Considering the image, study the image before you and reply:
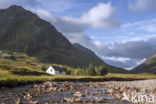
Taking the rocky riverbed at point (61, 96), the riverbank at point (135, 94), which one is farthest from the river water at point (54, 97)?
the riverbank at point (135, 94)

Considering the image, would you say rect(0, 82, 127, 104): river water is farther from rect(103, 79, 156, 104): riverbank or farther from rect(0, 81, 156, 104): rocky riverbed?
rect(103, 79, 156, 104): riverbank

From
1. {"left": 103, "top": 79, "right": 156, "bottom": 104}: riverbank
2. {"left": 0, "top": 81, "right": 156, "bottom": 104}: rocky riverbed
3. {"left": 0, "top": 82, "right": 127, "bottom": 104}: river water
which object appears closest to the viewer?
{"left": 0, "top": 82, "right": 127, "bottom": 104}: river water

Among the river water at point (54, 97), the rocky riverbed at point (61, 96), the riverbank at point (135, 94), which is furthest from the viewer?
the riverbank at point (135, 94)

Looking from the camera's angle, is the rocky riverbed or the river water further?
the rocky riverbed

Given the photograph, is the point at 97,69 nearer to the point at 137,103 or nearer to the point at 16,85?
the point at 16,85

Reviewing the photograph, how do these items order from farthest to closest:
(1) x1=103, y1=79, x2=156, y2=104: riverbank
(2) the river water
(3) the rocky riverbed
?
(1) x1=103, y1=79, x2=156, y2=104: riverbank, (3) the rocky riverbed, (2) the river water

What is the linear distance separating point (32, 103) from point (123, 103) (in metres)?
11.0

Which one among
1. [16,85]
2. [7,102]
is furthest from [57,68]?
[7,102]

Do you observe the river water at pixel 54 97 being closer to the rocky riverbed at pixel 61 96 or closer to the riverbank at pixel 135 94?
the rocky riverbed at pixel 61 96

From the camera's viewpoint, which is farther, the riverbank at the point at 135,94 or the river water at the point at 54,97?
the riverbank at the point at 135,94

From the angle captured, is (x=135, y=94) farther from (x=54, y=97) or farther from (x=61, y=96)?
(x=54, y=97)

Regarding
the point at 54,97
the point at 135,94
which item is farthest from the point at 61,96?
the point at 135,94

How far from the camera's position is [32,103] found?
23516mm

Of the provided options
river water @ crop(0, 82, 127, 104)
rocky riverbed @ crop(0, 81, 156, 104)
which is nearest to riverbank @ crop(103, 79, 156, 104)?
rocky riverbed @ crop(0, 81, 156, 104)
